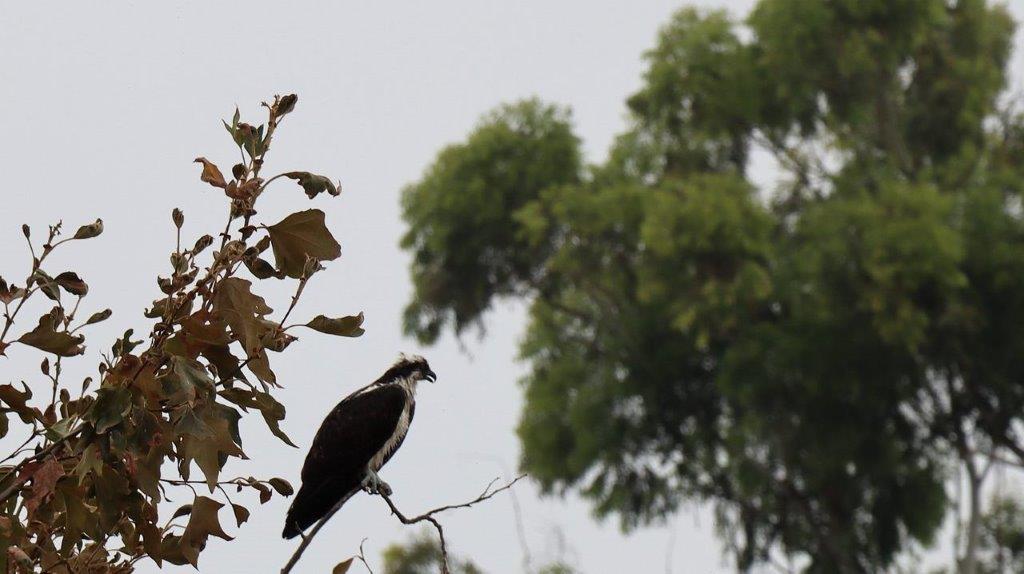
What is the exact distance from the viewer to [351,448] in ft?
20.2

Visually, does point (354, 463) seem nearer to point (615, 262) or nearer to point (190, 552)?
point (190, 552)

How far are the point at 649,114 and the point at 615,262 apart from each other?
282 centimetres

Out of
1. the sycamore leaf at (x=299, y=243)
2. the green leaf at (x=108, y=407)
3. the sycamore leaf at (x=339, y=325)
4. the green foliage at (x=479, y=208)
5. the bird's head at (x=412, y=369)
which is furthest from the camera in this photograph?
the green foliage at (x=479, y=208)

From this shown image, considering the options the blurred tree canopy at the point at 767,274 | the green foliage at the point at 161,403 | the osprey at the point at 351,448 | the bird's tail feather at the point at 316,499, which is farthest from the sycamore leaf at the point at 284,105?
the blurred tree canopy at the point at 767,274

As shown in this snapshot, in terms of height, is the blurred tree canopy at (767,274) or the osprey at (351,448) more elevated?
the blurred tree canopy at (767,274)

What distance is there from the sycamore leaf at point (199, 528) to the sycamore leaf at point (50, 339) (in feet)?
1.37

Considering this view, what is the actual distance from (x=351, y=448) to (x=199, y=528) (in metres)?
3.03

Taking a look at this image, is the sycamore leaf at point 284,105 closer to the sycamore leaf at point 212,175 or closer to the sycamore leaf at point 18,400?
the sycamore leaf at point 212,175

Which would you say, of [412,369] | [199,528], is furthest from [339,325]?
[412,369]

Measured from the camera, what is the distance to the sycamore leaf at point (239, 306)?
2896 millimetres

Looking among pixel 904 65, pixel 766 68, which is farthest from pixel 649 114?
pixel 904 65

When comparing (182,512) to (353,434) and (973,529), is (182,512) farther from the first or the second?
(973,529)

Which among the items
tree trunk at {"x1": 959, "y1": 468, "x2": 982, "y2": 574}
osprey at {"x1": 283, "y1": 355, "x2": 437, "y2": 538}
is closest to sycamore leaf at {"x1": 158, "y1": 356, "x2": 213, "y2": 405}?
osprey at {"x1": 283, "y1": 355, "x2": 437, "y2": 538}

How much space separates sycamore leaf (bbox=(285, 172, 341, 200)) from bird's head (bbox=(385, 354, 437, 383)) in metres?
4.04
